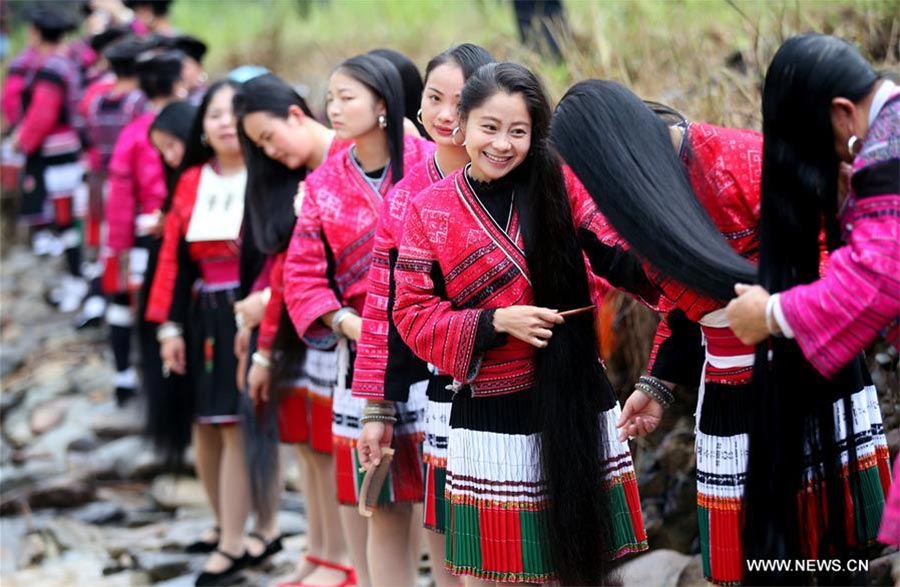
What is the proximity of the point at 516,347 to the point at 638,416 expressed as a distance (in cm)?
36

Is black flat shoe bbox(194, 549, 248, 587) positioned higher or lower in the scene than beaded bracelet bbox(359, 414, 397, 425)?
lower

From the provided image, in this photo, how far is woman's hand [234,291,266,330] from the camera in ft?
16.3

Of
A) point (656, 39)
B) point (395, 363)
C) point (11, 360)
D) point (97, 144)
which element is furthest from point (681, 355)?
point (11, 360)

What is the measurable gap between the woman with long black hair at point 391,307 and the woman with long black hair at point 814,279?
1024 mm

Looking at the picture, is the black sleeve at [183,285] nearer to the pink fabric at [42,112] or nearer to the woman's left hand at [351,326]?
the woman's left hand at [351,326]

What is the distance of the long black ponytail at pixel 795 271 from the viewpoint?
9.28 feet

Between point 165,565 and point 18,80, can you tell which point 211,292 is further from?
point 18,80

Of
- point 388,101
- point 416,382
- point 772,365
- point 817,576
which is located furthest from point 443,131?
point 817,576

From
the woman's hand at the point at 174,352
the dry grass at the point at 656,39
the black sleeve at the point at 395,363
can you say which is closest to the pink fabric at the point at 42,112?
the dry grass at the point at 656,39

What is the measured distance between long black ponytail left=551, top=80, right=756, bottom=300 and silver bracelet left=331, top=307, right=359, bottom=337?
1.29 metres

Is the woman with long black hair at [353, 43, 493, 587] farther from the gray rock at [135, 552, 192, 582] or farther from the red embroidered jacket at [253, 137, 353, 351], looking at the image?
the gray rock at [135, 552, 192, 582]

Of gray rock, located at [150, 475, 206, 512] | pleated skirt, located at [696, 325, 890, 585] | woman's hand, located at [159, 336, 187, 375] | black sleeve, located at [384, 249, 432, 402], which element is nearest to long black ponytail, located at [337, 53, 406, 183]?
black sleeve, located at [384, 249, 432, 402]

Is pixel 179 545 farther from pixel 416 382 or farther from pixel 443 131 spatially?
pixel 443 131

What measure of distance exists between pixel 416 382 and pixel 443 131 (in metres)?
0.81
